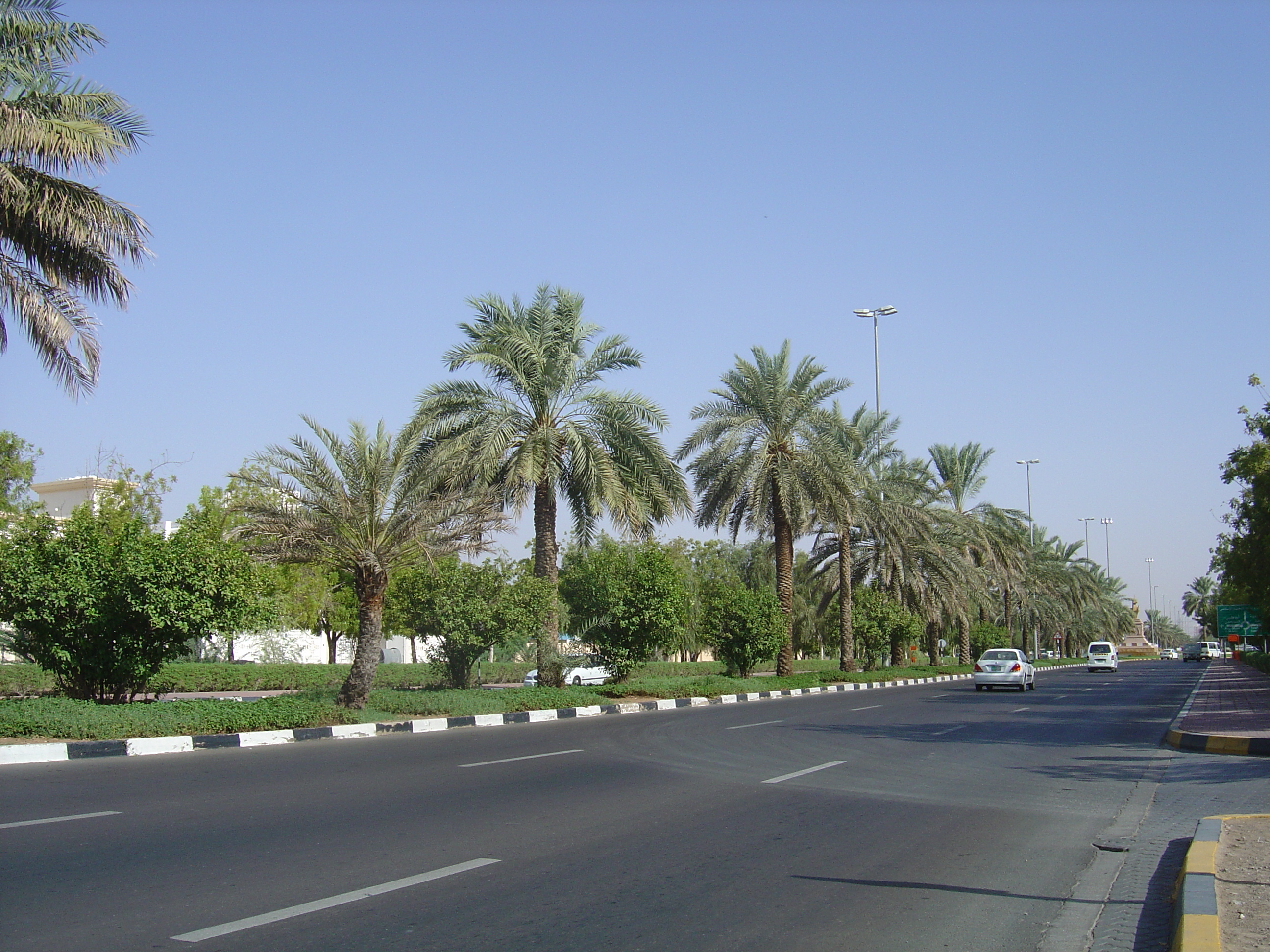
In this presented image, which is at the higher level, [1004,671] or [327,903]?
[327,903]

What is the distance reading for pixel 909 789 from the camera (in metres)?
10.6

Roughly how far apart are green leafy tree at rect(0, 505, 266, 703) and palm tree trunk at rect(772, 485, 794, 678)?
19579mm

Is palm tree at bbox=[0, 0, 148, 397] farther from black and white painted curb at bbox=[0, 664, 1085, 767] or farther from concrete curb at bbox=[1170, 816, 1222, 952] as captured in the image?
concrete curb at bbox=[1170, 816, 1222, 952]

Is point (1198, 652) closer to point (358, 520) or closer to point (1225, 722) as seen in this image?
point (1225, 722)

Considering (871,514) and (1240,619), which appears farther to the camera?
(1240,619)

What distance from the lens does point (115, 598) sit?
16.7 metres

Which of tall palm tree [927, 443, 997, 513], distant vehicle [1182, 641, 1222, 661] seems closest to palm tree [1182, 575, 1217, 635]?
distant vehicle [1182, 641, 1222, 661]

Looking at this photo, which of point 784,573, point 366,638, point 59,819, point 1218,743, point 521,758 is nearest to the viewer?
point 59,819

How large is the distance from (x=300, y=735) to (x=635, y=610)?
12.3 m

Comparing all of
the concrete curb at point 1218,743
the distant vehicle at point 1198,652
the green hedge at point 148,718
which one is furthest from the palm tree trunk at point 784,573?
the distant vehicle at point 1198,652

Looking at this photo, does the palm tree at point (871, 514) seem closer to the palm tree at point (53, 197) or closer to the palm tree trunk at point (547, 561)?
the palm tree trunk at point (547, 561)

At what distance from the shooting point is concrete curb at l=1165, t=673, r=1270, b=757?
1415 cm

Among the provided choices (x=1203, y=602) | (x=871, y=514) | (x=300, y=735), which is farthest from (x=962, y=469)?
A: (x=1203, y=602)

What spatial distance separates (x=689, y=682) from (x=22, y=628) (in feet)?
56.9
